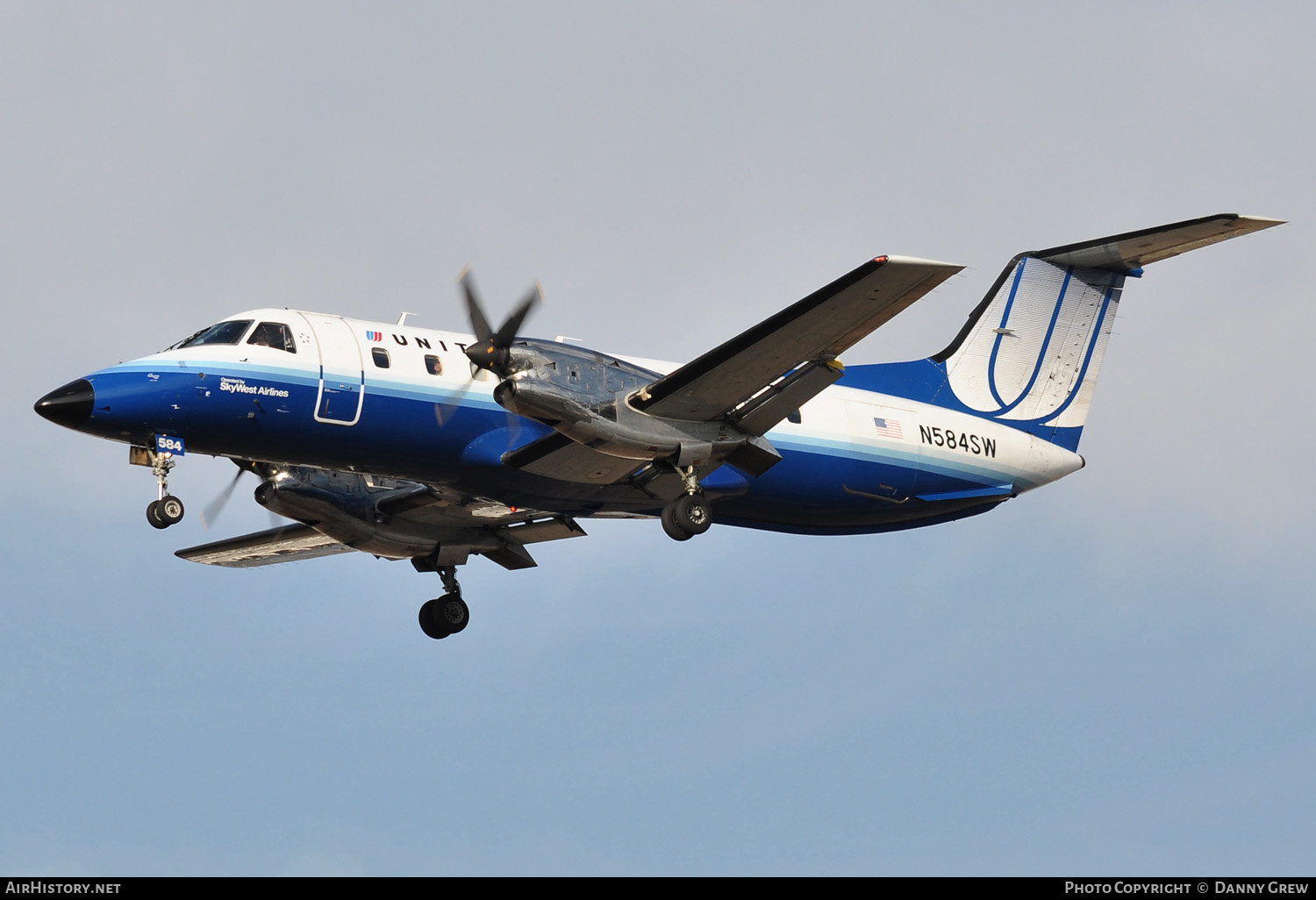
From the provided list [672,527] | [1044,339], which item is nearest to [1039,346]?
[1044,339]

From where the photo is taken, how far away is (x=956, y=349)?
78.3 feet

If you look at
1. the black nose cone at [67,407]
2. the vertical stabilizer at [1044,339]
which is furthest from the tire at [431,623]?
the vertical stabilizer at [1044,339]

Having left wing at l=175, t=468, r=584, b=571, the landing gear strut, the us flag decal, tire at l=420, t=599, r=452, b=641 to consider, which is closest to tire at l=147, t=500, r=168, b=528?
the landing gear strut

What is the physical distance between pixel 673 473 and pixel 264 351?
5.11 meters

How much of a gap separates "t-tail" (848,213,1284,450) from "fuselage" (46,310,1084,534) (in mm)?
1256

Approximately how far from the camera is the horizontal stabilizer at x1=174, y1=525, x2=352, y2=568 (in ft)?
78.4

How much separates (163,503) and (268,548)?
18.9 ft

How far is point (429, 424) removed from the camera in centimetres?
1938

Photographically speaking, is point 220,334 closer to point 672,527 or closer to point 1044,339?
point 672,527

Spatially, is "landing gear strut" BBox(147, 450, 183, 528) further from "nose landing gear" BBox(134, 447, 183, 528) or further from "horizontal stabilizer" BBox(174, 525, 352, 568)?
"horizontal stabilizer" BBox(174, 525, 352, 568)

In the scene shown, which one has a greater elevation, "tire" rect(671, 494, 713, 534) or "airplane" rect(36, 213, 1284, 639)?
"airplane" rect(36, 213, 1284, 639)

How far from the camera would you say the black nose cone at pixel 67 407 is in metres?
18.3

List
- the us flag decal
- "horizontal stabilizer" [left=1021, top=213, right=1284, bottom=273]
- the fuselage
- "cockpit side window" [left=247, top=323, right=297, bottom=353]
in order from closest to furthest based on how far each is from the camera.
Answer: the fuselage → "cockpit side window" [left=247, top=323, right=297, bottom=353] → "horizontal stabilizer" [left=1021, top=213, right=1284, bottom=273] → the us flag decal

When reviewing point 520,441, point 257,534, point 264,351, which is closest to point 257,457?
point 264,351
